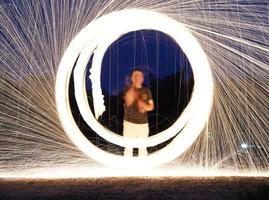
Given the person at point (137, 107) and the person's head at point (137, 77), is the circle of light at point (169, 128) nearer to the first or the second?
the person at point (137, 107)

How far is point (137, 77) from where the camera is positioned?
7531 millimetres

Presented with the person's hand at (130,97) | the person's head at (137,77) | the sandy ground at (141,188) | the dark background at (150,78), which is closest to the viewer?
the sandy ground at (141,188)

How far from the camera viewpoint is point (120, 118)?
14.5 meters

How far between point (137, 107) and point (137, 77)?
16.0 inches

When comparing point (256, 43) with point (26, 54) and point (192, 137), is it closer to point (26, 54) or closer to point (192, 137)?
point (192, 137)

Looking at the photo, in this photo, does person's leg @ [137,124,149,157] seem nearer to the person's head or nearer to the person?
the person

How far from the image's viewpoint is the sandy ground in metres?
5.67

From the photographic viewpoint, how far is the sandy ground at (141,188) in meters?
5.67

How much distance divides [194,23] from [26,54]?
118 inches

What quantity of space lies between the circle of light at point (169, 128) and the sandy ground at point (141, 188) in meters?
0.49

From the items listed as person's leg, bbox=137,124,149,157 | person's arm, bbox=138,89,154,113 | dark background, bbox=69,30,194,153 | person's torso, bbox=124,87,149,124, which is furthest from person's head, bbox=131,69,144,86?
dark background, bbox=69,30,194,153

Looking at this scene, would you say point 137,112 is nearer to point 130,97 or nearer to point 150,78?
point 130,97

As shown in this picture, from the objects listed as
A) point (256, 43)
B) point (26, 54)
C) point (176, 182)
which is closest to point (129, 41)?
point (26, 54)

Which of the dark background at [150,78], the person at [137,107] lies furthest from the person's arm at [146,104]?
the dark background at [150,78]
